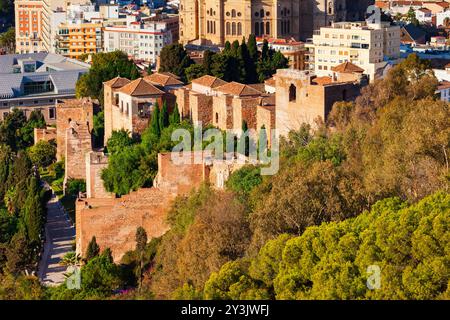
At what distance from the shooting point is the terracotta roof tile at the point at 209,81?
33.9 m

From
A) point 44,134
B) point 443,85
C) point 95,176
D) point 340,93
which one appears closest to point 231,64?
point 44,134

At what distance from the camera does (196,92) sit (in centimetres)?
3356

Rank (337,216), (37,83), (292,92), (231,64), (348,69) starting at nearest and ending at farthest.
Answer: (337,216), (292,92), (348,69), (231,64), (37,83)

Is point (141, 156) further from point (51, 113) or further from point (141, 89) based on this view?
point (51, 113)

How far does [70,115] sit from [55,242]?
693 centimetres

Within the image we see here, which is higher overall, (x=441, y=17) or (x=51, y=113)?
(x=441, y=17)

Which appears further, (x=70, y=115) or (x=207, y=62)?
(x=207, y=62)

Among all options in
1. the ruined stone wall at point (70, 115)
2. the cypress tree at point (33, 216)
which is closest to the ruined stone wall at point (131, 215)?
the cypress tree at point (33, 216)

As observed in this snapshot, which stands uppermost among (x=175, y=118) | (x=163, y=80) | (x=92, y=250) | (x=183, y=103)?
(x=163, y=80)

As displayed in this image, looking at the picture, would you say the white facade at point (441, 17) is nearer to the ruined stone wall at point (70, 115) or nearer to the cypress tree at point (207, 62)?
the cypress tree at point (207, 62)

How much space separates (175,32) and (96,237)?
32.6 m

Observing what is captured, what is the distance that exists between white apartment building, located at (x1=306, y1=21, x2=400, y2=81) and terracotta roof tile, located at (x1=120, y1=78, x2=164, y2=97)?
5436 mm

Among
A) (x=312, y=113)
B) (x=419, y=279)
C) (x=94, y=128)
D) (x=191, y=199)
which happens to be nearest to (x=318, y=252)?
(x=419, y=279)

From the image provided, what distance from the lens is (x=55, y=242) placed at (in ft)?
101
